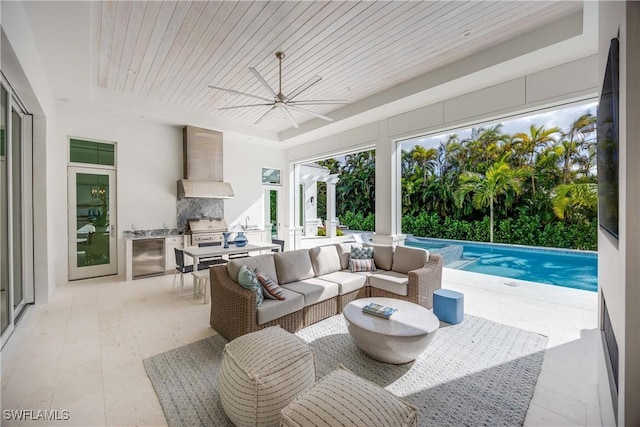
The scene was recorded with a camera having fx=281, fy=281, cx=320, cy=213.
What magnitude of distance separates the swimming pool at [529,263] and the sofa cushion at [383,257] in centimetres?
347

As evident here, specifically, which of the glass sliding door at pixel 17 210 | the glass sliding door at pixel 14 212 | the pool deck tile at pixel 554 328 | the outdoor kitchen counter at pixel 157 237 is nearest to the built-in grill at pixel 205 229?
the outdoor kitchen counter at pixel 157 237

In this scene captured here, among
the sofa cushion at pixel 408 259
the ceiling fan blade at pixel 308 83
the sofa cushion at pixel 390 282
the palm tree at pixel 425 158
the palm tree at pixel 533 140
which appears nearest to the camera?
the ceiling fan blade at pixel 308 83

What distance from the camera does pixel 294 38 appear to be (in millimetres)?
3443

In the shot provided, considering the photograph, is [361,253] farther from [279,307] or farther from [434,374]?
[434,374]

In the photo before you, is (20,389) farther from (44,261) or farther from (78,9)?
(78,9)

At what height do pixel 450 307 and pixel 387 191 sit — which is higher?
pixel 387 191

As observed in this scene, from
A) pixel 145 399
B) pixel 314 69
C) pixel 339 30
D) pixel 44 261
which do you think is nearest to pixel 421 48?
pixel 339 30

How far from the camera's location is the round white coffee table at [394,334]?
2434 mm

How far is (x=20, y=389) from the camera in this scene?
7.27 ft

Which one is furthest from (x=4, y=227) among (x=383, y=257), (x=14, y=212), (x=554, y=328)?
(x=554, y=328)

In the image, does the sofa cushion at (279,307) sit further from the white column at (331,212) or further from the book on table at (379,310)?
the white column at (331,212)

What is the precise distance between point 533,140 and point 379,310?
872 cm

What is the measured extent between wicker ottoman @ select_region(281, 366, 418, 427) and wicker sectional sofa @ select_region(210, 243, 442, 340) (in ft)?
4.76

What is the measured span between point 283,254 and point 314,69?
2.78 m
